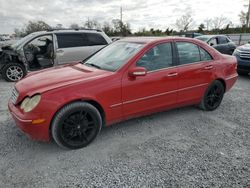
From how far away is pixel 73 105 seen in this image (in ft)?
9.20

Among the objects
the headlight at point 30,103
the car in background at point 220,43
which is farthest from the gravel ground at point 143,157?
the car in background at point 220,43

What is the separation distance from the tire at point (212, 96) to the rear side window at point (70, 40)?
4526 millimetres

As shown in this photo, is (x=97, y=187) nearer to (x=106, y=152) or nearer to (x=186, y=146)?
(x=106, y=152)

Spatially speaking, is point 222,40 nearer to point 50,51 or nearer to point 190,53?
point 190,53

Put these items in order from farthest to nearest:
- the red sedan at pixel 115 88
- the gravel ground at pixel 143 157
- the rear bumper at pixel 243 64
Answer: the rear bumper at pixel 243 64 → the red sedan at pixel 115 88 → the gravel ground at pixel 143 157

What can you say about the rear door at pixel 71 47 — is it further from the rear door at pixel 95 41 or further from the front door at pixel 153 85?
the front door at pixel 153 85

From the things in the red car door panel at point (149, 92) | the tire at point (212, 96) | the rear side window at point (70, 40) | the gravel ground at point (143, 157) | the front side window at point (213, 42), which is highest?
the rear side window at point (70, 40)

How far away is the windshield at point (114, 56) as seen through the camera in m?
3.31

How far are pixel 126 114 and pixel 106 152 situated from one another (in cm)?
67

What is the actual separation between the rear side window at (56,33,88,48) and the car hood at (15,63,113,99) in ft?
12.2

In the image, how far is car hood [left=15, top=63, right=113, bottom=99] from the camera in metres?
2.79

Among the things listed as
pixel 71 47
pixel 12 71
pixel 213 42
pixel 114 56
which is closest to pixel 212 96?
pixel 114 56

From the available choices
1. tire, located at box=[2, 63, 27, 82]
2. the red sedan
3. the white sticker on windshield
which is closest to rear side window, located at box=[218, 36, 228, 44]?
the red sedan

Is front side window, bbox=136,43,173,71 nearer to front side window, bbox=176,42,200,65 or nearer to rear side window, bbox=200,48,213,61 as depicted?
front side window, bbox=176,42,200,65
